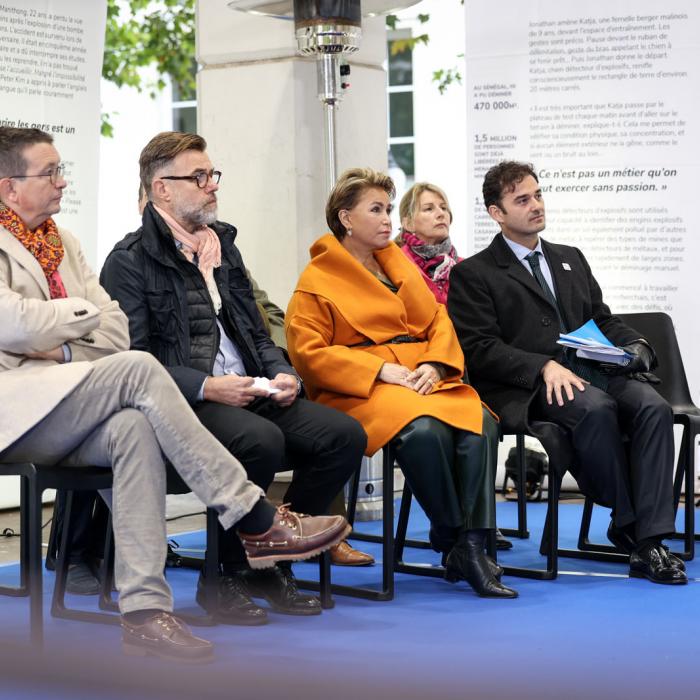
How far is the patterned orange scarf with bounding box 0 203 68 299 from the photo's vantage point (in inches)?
115

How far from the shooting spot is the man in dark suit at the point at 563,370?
369cm

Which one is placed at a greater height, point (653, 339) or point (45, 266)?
point (45, 266)

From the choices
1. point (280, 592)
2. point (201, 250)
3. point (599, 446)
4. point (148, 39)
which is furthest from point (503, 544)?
point (148, 39)

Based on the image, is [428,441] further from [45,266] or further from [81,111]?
[81,111]

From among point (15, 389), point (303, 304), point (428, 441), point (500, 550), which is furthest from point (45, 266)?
point (500, 550)

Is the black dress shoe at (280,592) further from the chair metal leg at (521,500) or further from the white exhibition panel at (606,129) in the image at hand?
the white exhibition panel at (606,129)

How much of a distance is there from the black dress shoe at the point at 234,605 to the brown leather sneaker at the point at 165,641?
425 millimetres

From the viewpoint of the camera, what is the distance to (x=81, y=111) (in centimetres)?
516

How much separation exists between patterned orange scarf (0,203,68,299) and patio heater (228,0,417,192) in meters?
2.09

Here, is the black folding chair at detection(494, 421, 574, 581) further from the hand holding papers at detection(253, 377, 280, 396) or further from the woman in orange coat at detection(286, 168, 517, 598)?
the hand holding papers at detection(253, 377, 280, 396)

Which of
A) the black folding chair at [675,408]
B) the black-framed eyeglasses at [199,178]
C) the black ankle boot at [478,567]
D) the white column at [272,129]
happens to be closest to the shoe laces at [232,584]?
the black ankle boot at [478,567]

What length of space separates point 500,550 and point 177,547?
47.7 inches

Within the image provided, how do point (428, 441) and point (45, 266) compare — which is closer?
point (45, 266)

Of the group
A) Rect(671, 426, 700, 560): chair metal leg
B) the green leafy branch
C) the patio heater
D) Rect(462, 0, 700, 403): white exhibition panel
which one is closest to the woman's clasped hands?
Rect(671, 426, 700, 560): chair metal leg
